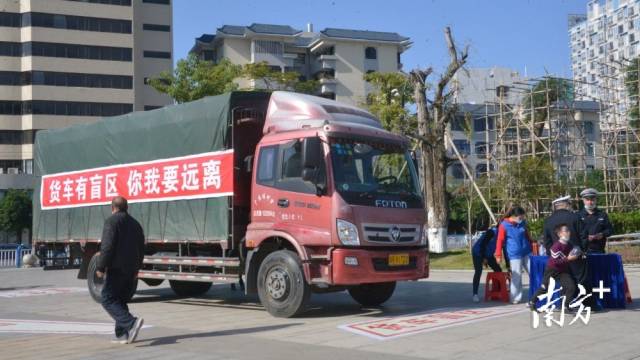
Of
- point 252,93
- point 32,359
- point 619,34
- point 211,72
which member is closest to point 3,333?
point 32,359

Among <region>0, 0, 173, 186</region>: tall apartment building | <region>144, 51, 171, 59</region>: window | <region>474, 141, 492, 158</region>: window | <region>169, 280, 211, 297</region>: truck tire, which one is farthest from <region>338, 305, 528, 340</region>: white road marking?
<region>144, 51, 171, 59</region>: window

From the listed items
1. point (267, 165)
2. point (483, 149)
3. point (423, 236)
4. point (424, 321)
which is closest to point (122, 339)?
point (267, 165)

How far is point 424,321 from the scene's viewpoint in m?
10.6

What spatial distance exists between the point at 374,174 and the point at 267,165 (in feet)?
5.67

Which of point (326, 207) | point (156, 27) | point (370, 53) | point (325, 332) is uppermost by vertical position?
point (370, 53)

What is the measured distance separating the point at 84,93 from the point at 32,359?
191 feet

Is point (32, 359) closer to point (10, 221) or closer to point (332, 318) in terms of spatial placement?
point (332, 318)

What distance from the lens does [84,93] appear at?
206 ft

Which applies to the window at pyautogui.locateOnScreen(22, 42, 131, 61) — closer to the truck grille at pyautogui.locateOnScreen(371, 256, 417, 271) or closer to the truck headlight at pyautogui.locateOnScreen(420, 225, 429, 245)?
the truck headlight at pyautogui.locateOnScreen(420, 225, 429, 245)

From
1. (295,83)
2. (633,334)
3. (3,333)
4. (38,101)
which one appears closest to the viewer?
(633,334)

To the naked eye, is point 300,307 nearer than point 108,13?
Yes

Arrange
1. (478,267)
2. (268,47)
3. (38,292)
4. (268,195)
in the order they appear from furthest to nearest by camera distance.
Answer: (268,47) < (38,292) < (478,267) < (268,195)

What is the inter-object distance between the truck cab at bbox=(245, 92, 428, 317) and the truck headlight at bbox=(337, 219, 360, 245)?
0.01 m

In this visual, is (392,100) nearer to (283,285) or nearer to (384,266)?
(384,266)
